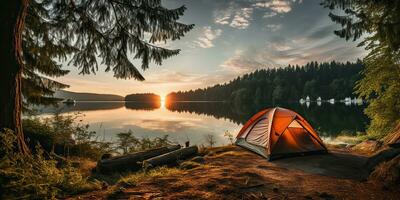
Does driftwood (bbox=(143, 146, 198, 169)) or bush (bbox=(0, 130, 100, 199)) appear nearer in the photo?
bush (bbox=(0, 130, 100, 199))

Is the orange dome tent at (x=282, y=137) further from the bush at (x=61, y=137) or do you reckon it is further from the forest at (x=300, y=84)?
the forest at (x=300, y=84)

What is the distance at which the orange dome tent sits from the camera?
28.8 ft

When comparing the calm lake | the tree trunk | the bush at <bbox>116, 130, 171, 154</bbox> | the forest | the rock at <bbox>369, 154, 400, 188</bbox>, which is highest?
the forest

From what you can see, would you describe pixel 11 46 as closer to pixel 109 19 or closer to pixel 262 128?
pixel 109 19

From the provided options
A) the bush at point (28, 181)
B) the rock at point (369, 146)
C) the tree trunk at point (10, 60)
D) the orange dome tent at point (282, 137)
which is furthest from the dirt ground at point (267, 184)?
the rock at point (369, 146)

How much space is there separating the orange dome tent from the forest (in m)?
90.8

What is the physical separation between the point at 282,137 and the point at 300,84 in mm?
107069

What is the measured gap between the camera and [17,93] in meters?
4.87

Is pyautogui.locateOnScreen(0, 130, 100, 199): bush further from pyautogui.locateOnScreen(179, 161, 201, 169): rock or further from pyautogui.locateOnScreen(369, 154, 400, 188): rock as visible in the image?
pyautogui.locateOnScreen(369, 154, 400, 188): rock

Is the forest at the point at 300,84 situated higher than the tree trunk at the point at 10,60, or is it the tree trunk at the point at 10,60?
the forest at the point at 300,84

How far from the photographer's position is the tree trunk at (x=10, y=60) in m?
4.59

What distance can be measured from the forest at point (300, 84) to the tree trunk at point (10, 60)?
3823 inches

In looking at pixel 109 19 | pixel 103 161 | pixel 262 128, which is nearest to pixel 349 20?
pixel 262 128

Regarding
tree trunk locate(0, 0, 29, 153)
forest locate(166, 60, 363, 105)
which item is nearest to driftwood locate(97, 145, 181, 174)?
tree trunk locate(0, 0, 29, 153)
